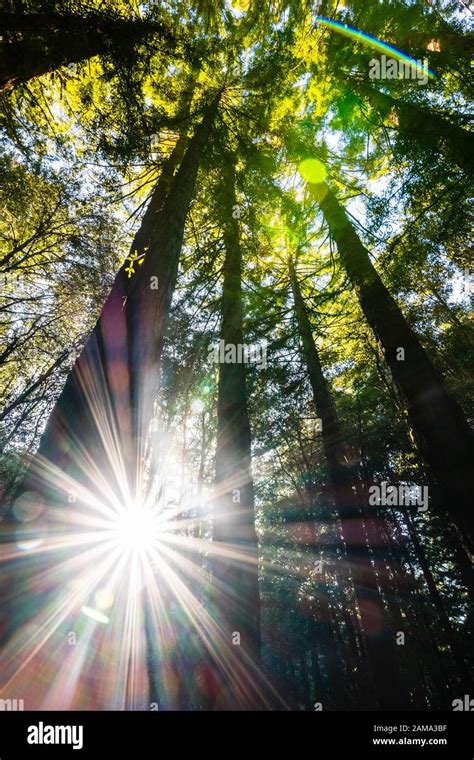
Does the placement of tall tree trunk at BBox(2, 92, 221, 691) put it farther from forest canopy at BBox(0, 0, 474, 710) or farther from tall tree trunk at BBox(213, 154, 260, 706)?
tall tree trunk at BBox(213, 154, 260, 706)

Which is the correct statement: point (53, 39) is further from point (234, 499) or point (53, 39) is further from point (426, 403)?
point (234, 499)

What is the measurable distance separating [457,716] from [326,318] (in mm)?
8056

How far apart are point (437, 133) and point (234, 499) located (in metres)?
6.29

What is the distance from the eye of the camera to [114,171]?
5.67m

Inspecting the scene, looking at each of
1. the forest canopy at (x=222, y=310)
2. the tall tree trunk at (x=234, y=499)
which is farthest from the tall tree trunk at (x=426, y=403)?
the tall tree trunk at (x=234, y=499)

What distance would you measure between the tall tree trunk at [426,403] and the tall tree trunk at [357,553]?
3.90 meters

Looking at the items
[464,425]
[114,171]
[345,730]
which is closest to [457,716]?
[345,730]

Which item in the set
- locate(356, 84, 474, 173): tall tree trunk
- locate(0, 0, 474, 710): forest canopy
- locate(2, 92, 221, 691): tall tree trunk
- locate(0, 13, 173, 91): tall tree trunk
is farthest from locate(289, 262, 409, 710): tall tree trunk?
locate(0, 13, 173, 91): tall tree trunk

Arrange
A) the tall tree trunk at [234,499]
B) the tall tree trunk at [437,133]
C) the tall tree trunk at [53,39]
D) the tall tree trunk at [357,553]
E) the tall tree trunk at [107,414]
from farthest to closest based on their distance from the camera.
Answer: the tall tree trunk at [357,553] → the tall tree trunk at [234,499] → the tall tree trunk at [437,133] → the tall tree trunk at [53,39] → the tall tree trunk at [107,414]

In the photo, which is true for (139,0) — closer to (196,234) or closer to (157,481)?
(196,234)

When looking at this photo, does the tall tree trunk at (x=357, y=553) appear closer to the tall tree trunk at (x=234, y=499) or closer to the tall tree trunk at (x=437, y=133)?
the tall tree trunk at (x=234, y=499)

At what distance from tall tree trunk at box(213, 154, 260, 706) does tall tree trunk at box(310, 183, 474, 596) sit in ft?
8.75

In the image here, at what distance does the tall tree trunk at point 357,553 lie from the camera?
7.04 meters

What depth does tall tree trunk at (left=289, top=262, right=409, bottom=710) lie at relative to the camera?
277 inches
